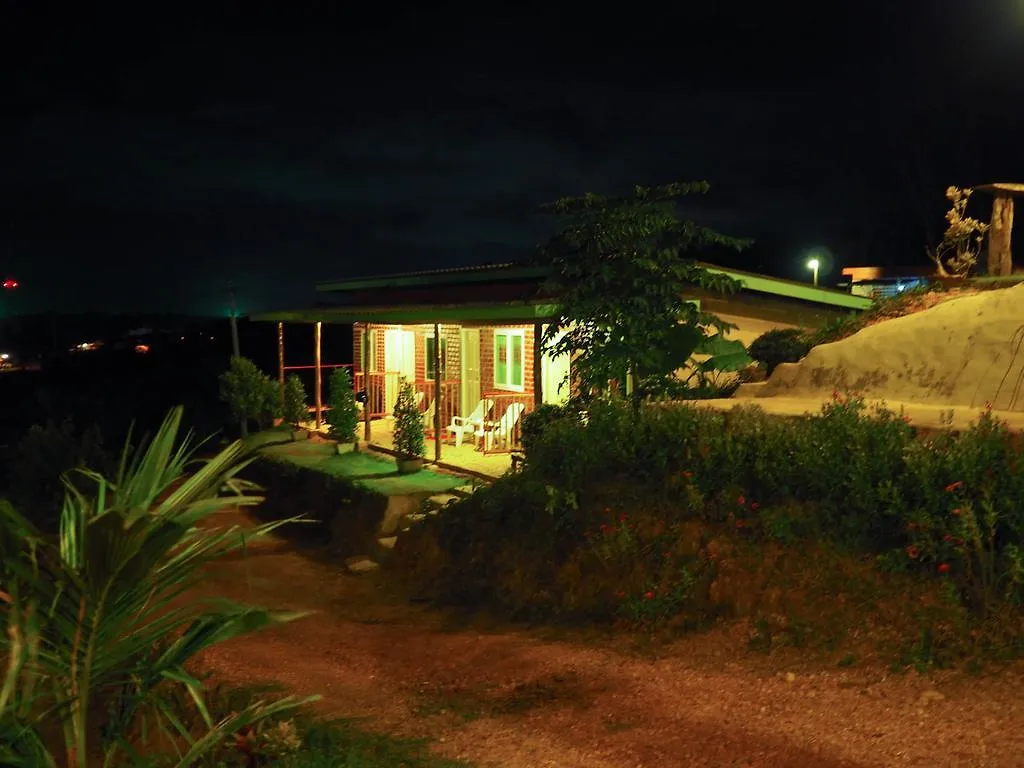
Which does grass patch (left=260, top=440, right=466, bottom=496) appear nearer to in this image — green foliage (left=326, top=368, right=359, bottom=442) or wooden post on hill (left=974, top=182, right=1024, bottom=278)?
green foliage (left=326, top=368, right=359, bottom=442)

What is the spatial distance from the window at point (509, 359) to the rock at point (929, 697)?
425 inches

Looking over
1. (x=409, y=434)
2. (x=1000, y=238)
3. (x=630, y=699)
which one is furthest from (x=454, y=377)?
(x=630, y=699)

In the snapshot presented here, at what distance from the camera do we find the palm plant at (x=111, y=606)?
300cm

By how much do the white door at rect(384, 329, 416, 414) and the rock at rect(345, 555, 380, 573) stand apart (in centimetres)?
832

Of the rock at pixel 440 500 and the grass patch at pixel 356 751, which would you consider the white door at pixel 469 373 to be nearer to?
the rock at pixel 440 500

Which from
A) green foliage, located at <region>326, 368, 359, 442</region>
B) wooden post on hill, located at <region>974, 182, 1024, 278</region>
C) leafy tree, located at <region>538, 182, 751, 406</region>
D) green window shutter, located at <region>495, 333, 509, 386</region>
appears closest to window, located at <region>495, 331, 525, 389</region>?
green window shutter, located at <region>495, 333, 509, 386</region>

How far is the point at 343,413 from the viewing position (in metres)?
16.5

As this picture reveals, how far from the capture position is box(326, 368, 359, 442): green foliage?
16.4 meters

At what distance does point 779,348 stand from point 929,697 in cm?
837

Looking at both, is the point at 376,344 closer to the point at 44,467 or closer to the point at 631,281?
the point at 44,467

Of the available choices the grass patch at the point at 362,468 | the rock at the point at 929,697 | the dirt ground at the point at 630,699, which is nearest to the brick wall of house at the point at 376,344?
the grass patch at the point at 362,468

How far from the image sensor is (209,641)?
11.2ft

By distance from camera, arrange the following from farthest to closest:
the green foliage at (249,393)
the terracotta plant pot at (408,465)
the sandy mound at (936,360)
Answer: the green foliage at (249,393) → the terracotta plant pot at (408,465) → the sandy mound at (936,360)

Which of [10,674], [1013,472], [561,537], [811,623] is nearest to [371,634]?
[561,537]
